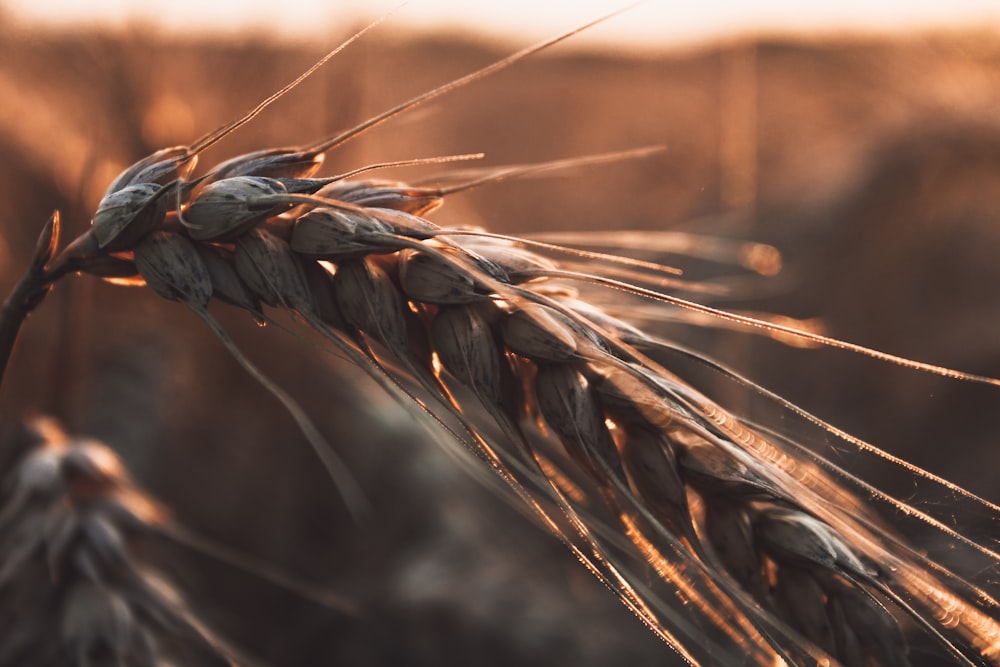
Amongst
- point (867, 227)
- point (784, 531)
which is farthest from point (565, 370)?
point (867, 227)

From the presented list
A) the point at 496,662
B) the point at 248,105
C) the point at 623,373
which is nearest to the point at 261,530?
the point at 496,662

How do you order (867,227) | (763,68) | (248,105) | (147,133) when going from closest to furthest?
(147,133), (248,105), (867,227), (763,68)

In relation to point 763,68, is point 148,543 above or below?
below

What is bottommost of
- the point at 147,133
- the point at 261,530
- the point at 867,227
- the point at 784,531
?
the point at 261,530

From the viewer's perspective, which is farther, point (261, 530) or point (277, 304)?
point (261, 530)

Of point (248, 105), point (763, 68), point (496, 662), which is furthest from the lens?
point (763, 68)

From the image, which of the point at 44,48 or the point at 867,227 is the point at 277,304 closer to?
the point at 44,48

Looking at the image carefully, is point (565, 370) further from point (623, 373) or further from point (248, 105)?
point (248, 105)
